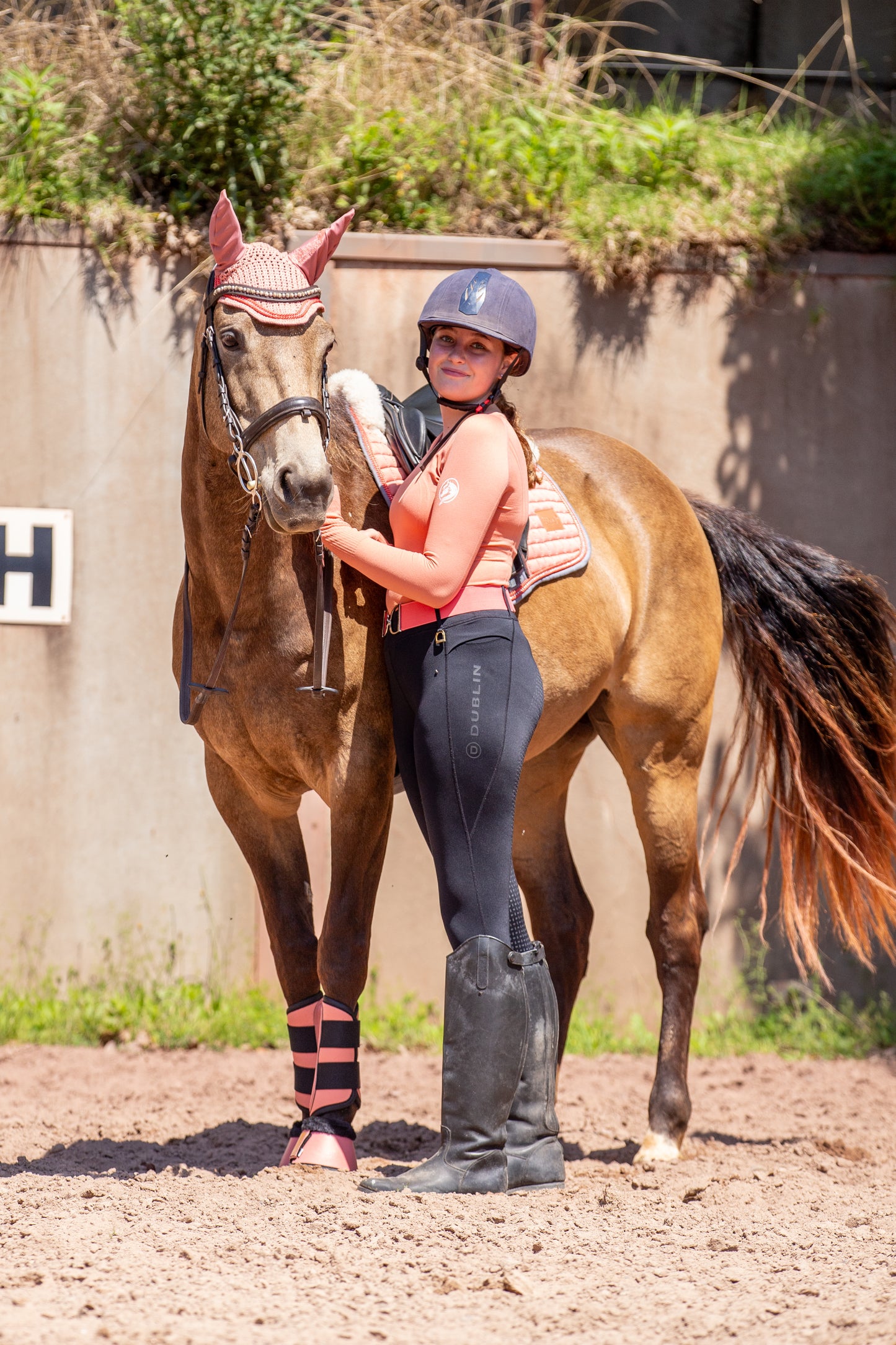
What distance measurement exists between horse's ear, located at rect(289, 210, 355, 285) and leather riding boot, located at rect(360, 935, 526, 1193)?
5.29 ft

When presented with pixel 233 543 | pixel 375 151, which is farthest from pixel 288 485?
pixel 375 151

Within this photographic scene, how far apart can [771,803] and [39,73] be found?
4.49 m

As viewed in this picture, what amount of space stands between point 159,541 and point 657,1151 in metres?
3.02

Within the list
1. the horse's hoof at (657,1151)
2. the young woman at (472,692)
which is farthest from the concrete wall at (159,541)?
the young woman at (472,692)

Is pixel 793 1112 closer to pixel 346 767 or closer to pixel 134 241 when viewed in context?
pixel 346 767

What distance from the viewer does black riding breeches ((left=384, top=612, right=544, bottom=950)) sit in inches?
111

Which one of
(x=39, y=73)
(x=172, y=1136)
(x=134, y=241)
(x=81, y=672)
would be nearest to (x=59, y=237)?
(x=134, y=241)

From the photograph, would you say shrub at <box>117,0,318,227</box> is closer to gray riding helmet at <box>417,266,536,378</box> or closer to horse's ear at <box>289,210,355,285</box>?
horse's ear at <box>289,210,355,285</box>

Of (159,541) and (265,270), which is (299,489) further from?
(159,541)

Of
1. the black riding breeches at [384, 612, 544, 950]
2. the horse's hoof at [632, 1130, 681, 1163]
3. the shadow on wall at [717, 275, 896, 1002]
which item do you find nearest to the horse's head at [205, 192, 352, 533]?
the black riding breeches at [384, 612, 544, 950]

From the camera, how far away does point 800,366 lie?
515 cm

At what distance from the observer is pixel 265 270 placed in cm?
278

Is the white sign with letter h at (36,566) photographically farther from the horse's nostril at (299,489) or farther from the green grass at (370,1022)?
the horse's nostril at (299,489)

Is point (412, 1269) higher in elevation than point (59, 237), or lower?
lower
